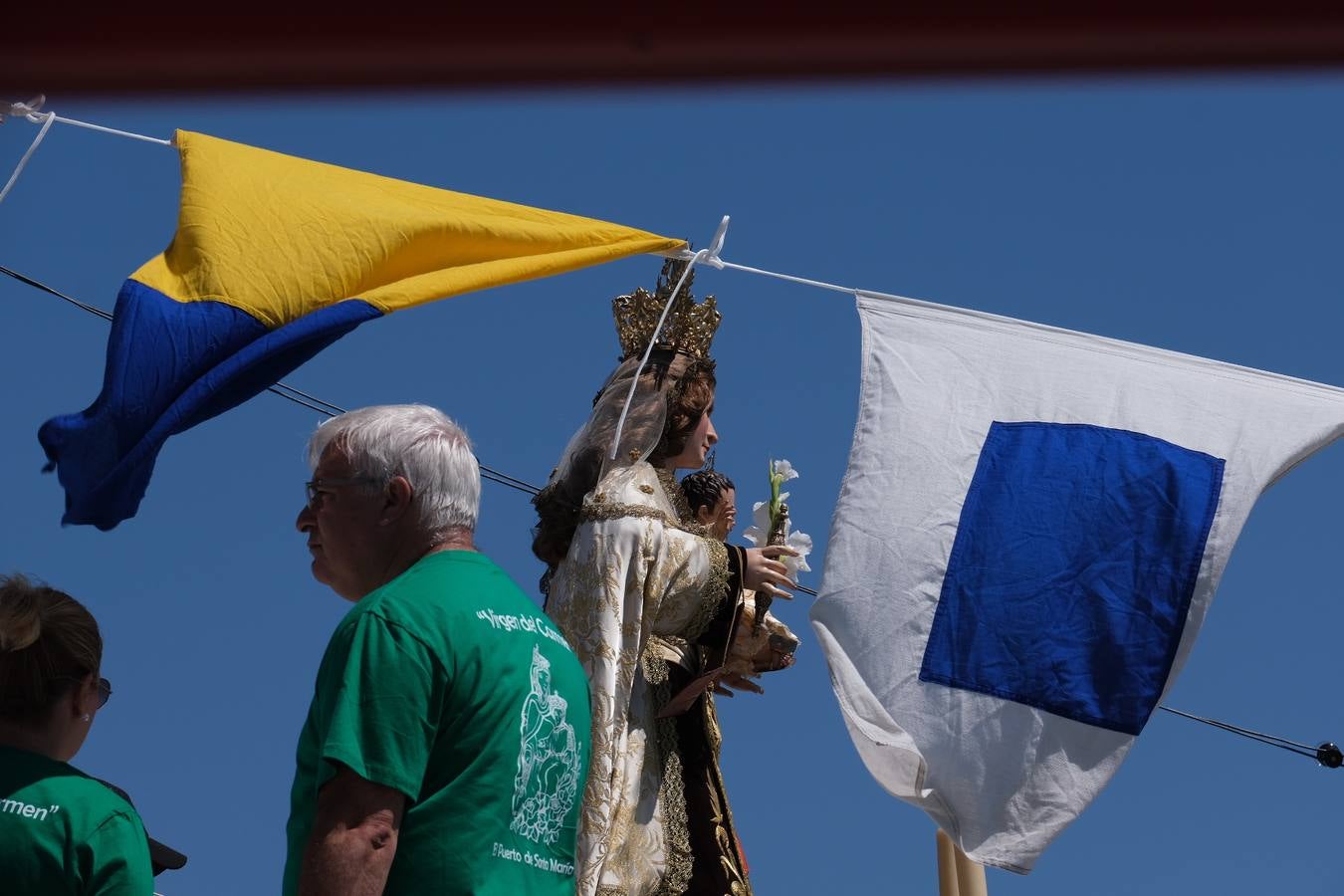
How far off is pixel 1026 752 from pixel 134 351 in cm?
221

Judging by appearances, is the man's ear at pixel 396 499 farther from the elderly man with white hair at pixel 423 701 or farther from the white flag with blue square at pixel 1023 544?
the white flag with blue square at pixel 1023 544

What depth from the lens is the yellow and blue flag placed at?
11.0 ft

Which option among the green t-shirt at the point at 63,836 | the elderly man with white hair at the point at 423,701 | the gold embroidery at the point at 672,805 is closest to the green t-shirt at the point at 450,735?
the elderly man with white hair at the point at 423,701

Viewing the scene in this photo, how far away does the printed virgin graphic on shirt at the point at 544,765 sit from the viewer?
239 centimetres

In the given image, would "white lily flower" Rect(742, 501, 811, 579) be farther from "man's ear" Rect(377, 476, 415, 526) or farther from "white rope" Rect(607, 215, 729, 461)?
"man's ear" Rect(377, 476, 415, 526)

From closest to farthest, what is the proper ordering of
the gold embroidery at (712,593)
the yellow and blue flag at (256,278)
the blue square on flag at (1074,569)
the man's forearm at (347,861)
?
the man's forearm at (347,861) < the yellow and blue flag at (256,278) < the gold embroidery at (712,593) < the blue square on flag at (1074,569)

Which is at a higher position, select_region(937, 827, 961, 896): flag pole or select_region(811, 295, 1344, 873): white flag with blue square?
select_region(811, 295, 1344, 873): white flag with blue square

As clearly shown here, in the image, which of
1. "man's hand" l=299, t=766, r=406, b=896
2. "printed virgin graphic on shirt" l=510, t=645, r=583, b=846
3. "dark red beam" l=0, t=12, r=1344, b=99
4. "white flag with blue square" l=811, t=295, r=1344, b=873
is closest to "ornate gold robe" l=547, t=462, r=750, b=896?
"white flag with blue square" l=811, t=295, r=1344, b=873

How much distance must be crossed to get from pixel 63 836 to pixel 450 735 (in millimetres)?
588

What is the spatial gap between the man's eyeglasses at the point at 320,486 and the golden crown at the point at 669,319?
2075 mm

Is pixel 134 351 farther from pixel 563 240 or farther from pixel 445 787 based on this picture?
pixel 445 787

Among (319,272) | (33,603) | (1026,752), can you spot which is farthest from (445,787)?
(1026,752)

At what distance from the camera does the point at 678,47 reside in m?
0.61

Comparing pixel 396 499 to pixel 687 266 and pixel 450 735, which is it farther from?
pixel 687 266
